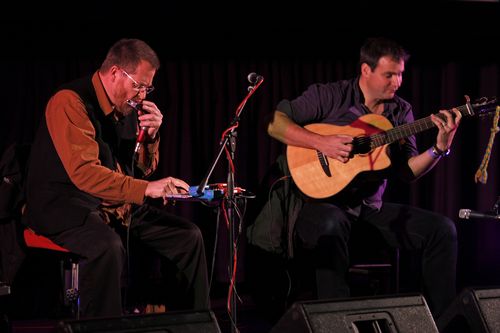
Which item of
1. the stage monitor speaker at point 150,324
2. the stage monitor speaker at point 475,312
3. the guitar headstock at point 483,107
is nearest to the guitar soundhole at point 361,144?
the guitar headstock at point 483,107

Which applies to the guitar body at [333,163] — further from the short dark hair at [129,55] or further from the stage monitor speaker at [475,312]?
the stage monitor speaker at [475,312]

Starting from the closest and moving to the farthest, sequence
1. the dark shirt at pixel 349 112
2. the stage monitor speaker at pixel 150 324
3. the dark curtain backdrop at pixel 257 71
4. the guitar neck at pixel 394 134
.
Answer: the stage monitor speaker at pixel 150 324, the guitar neck at pixel 394 134, the dark shirt at pixel 349 112, the dark curtain backdrop at pixel 257 71

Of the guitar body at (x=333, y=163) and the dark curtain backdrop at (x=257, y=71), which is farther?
the dark curtain backdrop at (x=257, y=71)

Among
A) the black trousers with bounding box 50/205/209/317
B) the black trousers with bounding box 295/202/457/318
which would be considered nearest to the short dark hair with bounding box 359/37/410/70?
the black trousers with bounding box 295/202/457/318

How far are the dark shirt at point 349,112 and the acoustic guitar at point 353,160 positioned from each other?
0.36 ft

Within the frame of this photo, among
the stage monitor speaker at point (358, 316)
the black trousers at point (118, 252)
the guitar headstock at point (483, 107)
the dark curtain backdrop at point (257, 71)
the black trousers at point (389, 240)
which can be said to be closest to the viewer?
the stage monitor speaker at point (358, 316)

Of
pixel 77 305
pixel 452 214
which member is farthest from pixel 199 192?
pixel 452 214

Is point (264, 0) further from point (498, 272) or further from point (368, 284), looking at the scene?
point (498, 272)

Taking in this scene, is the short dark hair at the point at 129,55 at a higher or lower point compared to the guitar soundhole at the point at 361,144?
higher

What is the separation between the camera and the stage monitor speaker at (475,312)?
8.84ft

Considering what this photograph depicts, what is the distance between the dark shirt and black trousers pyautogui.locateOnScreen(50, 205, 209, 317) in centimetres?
104

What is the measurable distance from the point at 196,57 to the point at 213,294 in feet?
6.17

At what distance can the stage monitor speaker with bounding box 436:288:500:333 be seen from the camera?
8.84 feet

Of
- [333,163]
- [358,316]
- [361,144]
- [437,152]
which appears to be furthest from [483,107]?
[358,316]
